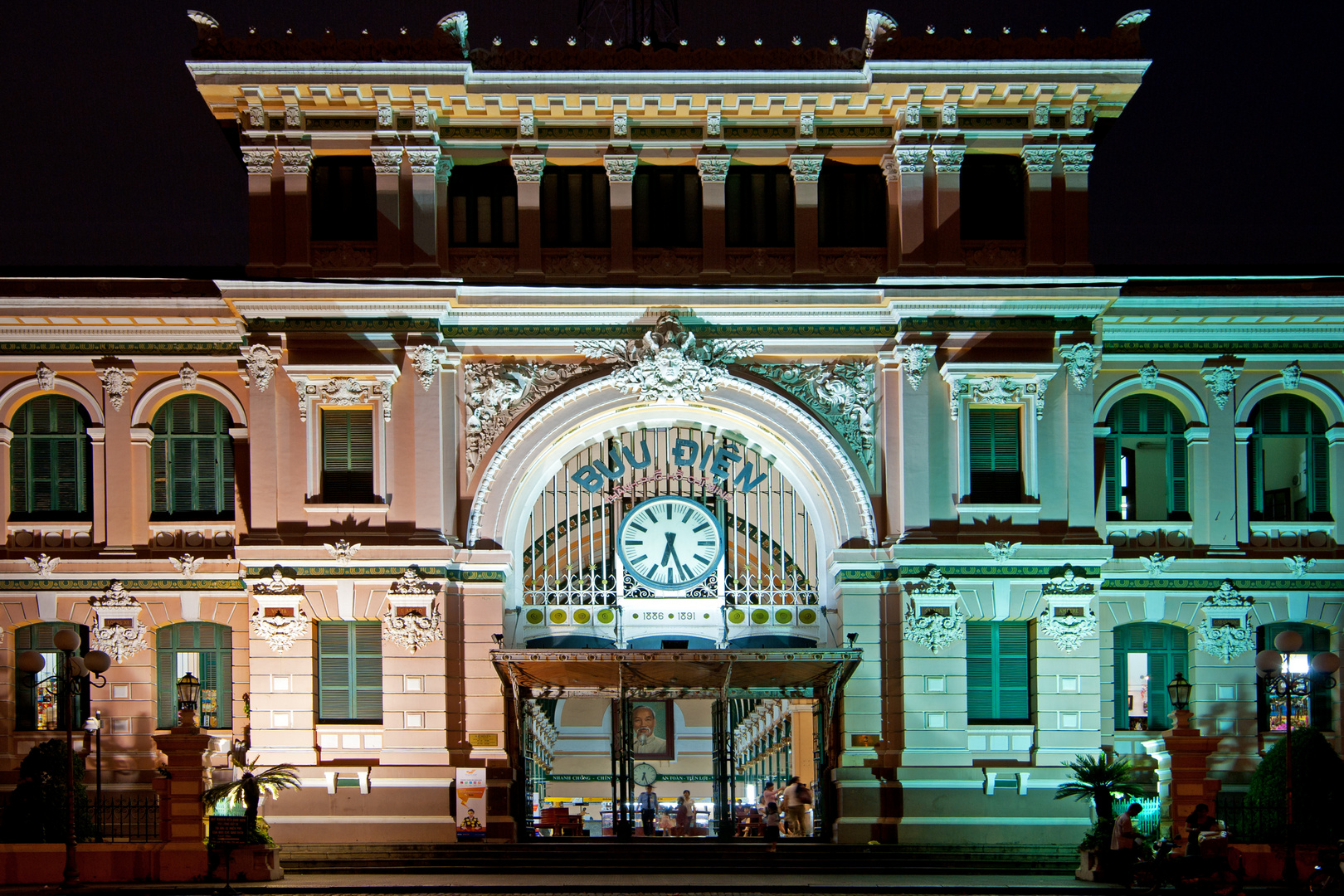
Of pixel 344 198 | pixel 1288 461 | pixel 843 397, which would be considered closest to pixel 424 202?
pixel 344 198

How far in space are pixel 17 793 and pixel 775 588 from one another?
57.6ft

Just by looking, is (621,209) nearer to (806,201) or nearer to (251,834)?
(806,201)

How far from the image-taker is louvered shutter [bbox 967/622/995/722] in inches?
1350

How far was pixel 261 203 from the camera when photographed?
34.9 m

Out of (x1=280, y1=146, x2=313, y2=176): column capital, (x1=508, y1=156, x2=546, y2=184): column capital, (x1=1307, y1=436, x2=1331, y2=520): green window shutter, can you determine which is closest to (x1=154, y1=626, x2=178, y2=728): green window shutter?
(x1=280, y1=146, x2=313, y2=176): column capital

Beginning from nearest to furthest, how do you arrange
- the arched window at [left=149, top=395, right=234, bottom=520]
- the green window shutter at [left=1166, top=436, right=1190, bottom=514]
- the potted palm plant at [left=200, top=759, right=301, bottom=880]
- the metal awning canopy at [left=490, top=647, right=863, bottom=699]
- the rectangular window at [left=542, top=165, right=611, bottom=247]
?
the potted palm plant at [left=200, top=759, right=301, bottom=880] < the metal awning canopy at [left=490, top=647, right=863, bottom=699] < the rectangular window at [left=542, top=165, right=611, bottom=247] < the arched window at [left=149, top=395, right=234, bottom=520] < the green window shutter at [left=1166, top=436, right=1190, bottom=514]

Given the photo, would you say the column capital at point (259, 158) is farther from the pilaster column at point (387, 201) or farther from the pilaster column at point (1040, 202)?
the pilaster column at point (1040, 202)

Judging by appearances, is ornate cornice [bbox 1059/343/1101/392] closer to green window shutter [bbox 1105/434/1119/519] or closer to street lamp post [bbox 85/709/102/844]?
green window shutter [bbox 1105/434/1119/519]

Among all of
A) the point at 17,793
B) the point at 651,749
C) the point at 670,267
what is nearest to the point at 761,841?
the point at 670,267

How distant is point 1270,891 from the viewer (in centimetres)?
2791

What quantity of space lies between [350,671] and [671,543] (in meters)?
8.02

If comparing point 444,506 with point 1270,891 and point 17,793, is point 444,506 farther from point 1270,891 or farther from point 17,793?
point 1270,891

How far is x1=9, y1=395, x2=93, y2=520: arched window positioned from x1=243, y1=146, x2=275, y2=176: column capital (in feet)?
25.1

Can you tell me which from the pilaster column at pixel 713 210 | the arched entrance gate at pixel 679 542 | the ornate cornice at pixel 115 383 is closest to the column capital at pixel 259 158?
the ornate cornice at pixel 115 383
